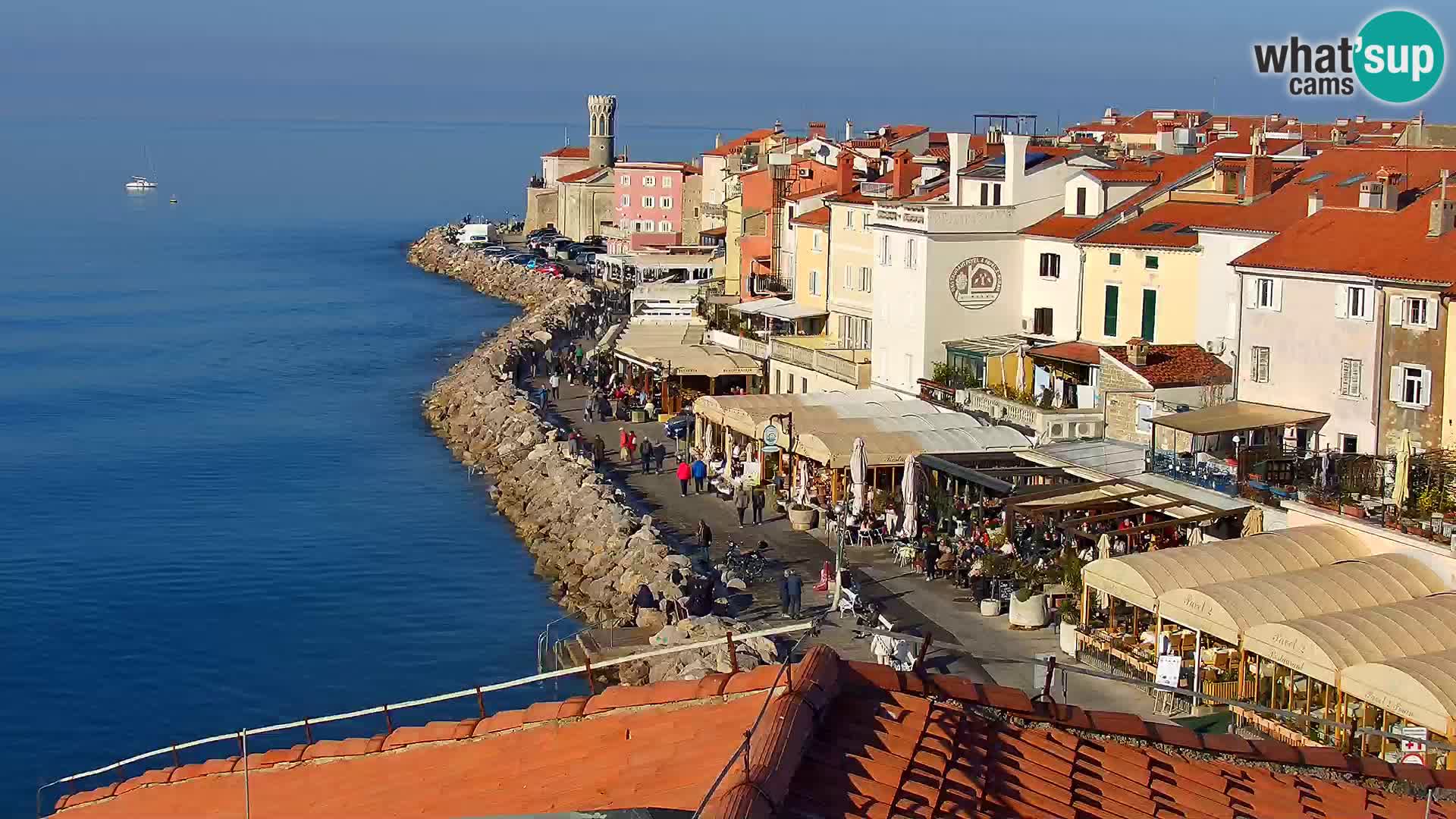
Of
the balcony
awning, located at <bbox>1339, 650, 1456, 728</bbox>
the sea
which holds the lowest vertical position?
the sea

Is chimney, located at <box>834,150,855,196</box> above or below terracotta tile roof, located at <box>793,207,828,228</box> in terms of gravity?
above

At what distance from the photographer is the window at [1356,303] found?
25672 millimetres

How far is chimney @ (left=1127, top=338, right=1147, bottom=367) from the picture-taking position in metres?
29.3

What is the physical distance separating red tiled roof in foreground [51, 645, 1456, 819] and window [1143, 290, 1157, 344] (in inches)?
880

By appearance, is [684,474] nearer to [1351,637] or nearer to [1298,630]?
[1298,630]

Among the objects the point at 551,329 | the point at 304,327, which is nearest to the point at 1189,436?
the point at 551,329

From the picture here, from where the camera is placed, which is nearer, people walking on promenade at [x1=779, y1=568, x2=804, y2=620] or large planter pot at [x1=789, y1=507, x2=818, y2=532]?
people walking on promenade at [x1=779, y1=568, x2=804, y2=620]

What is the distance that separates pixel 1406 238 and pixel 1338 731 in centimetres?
1131

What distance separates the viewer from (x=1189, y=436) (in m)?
27.3

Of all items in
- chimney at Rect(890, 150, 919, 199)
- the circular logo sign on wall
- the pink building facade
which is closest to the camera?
the circular logo sign on wall

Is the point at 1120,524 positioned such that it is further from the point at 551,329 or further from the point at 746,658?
the point at 551,329

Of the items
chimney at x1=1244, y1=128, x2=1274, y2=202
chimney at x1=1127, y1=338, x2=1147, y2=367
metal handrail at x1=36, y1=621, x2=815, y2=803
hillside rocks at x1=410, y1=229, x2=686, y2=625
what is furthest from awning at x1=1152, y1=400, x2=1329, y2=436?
metal handrail at x1=36, y1=621, x2=815, y2=803

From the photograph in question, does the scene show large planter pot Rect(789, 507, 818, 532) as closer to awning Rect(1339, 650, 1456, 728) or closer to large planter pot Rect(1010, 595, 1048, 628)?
large planter pot Rect(1010, 595, 1048, 628)

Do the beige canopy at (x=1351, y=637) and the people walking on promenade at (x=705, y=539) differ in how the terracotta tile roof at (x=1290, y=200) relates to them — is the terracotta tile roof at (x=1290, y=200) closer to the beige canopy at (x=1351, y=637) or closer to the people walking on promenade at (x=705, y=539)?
the people walking on promenade at (x=705, y=539)
